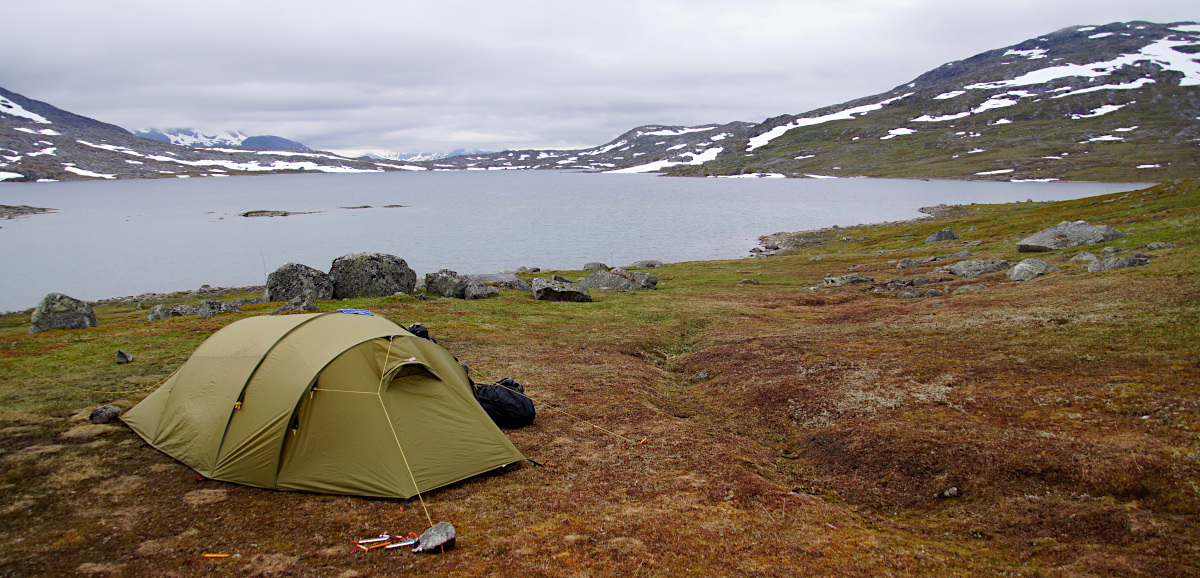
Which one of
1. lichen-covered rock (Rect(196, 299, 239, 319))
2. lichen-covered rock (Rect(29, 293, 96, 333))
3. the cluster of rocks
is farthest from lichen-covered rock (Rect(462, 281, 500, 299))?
the cluster of rocks

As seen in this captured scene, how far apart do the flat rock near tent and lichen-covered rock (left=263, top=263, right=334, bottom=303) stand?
163ft

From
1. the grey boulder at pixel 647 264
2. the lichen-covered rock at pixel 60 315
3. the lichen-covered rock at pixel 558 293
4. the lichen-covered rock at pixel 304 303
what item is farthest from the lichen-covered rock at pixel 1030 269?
the lichen-covered rock at pixel 60 315

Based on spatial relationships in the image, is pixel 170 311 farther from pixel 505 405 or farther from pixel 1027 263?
pixel 1027 263

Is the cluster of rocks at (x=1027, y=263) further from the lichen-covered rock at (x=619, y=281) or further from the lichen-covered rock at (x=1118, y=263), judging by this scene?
the lichen-covered rock at (x=619, y=281)

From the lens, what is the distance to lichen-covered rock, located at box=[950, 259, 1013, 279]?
38.7m

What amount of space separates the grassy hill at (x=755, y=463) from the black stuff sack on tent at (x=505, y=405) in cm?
42

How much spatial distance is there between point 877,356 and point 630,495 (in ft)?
40.9

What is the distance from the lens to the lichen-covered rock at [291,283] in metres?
34.9

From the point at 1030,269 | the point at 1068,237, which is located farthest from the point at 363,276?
the point at 1068,237

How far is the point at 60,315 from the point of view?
29438mm

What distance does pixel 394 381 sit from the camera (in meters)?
12.8

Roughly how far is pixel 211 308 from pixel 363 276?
329 inches

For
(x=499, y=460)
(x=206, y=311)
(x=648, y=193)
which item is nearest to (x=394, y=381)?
(x=499, y=460)

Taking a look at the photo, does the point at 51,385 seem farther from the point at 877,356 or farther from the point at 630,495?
the point at 877,356
